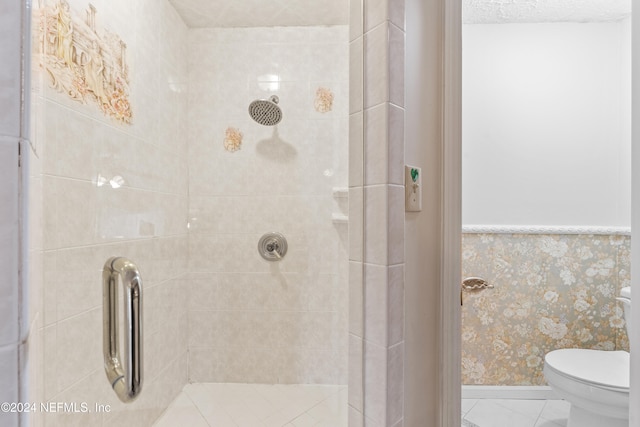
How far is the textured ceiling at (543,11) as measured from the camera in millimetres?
1897

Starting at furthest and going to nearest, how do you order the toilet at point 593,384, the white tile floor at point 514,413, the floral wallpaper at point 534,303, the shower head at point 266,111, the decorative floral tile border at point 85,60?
the floral wallpaper at point 534,303, the white tile floor at point 514,413, the shower head at point 266,111, the toilet at point 593,384, the decorative floral tile border at point 85,60

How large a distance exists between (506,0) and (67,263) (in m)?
2.36

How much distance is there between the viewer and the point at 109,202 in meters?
1.05

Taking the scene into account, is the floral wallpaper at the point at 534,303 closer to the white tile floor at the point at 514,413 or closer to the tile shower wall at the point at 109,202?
the white tile floor at the point at 514,413

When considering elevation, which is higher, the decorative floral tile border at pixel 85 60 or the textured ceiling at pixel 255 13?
the textured ceiling at pixel 255 13

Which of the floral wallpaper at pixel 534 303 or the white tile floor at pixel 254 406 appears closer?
the white tile floor at pixel 254 406

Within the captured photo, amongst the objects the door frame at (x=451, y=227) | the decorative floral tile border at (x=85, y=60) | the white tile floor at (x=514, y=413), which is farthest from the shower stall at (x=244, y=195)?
the white tile floor at (x=514, y=413)

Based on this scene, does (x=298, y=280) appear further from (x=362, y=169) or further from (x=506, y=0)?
(x=506, y=0)

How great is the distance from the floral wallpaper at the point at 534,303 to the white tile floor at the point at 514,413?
11 centimetres

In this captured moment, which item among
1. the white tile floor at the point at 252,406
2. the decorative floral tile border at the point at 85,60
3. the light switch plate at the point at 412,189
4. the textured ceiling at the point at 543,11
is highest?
the textured ceiling at the point at 543,11

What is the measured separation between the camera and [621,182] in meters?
2.01

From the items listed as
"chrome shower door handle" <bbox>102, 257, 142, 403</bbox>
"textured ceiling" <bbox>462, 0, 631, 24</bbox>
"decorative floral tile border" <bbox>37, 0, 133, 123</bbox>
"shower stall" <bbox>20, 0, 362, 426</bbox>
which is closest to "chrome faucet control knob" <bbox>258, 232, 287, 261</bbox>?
"shower stall" <bbox>20, 0, 362, 426</bbox>

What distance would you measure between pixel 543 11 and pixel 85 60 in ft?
→ 7.69

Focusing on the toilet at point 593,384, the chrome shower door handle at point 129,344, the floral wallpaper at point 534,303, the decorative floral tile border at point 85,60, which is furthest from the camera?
the floral wallpaper at point 534,303
